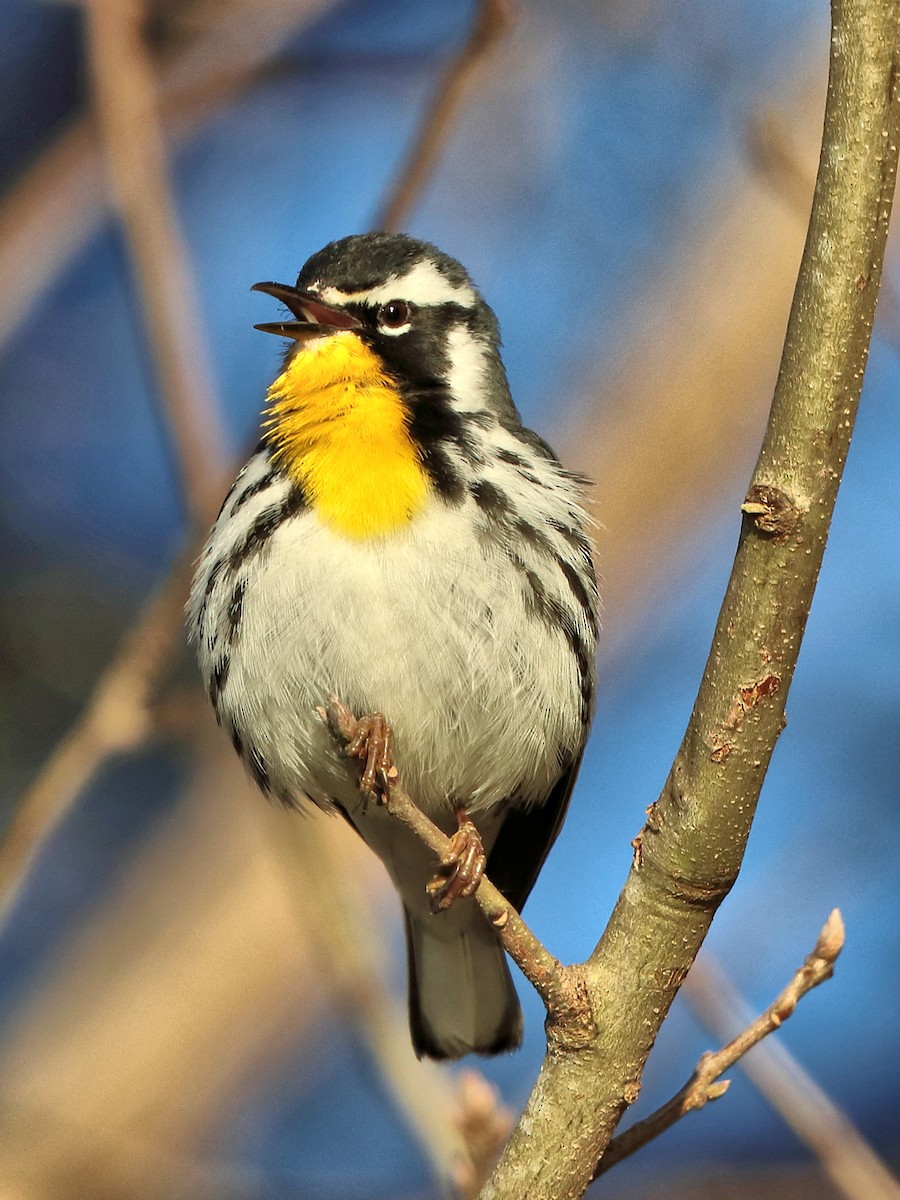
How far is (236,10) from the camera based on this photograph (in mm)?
7477

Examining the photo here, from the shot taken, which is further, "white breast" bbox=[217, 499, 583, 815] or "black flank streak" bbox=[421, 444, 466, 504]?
"black flank streak" bbox=[421, 444, 466, 504]

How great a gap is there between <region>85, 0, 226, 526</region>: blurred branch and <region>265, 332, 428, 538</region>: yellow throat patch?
479 mm

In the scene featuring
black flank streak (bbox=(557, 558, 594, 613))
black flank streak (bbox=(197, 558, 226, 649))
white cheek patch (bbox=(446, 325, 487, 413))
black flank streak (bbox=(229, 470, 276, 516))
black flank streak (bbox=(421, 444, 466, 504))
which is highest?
white cheek patch (bbox=(446, 325, 487, 413))

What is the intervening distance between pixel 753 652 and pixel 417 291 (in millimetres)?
2132

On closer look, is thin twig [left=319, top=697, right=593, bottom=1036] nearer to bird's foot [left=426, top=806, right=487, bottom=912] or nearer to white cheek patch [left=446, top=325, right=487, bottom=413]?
bird's foot [left=426, top=806, right=487, bottom=912]

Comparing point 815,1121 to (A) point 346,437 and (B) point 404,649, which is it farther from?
(A) point 346,437

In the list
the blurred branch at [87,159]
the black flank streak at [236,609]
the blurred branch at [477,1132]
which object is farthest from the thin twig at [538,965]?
the blurred branch at [87,159]

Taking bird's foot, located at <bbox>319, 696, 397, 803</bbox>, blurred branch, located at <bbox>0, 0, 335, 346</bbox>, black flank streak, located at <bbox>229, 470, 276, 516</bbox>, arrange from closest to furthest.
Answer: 1. bird's foot, located at <bbox>319, 696, 397, 803</bbox>
2. black flank streak, located at <bbox>229, 470, 276, 516</bbox>
3. blurred branch, located at <bbox>0, 0, 335, 346</bbox>

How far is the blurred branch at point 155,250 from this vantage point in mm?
4461

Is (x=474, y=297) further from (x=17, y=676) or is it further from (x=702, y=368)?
(x=17, y=676)

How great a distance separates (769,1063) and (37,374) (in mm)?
6257

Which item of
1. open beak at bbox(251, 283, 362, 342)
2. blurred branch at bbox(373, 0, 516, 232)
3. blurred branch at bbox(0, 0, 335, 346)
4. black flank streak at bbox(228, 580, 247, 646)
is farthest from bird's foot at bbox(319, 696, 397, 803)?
blurred branch at bbox(0, 0, 335, 346)

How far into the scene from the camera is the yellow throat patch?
3.78m

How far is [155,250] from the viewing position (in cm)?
457
